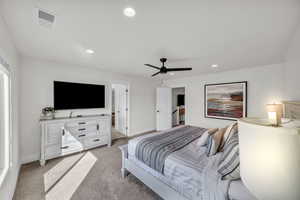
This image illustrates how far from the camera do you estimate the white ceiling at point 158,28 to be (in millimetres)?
1244

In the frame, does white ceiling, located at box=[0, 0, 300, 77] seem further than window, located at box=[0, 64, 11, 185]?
No

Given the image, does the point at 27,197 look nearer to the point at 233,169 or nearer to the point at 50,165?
the point at 50,165

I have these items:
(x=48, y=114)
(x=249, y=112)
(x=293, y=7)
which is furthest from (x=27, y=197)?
(x=249, y=112)

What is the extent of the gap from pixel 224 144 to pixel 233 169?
0.55 metres

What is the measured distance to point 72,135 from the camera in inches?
117

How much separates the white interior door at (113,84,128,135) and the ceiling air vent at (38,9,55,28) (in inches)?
122

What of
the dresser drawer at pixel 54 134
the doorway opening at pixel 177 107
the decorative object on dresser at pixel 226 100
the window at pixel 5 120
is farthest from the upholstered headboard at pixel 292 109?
the doorway opening at pixel 177 107

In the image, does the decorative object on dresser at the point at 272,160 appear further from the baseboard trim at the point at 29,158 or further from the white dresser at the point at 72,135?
the baseboard trim at the point at 29,158

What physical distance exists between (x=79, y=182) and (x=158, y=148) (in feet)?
4.93

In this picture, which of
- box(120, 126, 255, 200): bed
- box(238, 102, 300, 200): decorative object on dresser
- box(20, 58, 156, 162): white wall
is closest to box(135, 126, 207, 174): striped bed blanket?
box(120, 126, 255, 200): bed

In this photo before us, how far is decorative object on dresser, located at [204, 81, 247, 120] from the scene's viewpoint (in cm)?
349

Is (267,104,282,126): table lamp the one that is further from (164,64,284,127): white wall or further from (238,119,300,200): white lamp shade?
(164,64,284,127): white wall

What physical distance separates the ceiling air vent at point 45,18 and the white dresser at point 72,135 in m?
2.06

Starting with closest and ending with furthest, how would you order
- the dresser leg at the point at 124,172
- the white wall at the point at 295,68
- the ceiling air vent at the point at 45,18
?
the ceiling air vent at the point at 45,18, the white wall at the point at 295,68, the dresser leg at the point at 124,172
